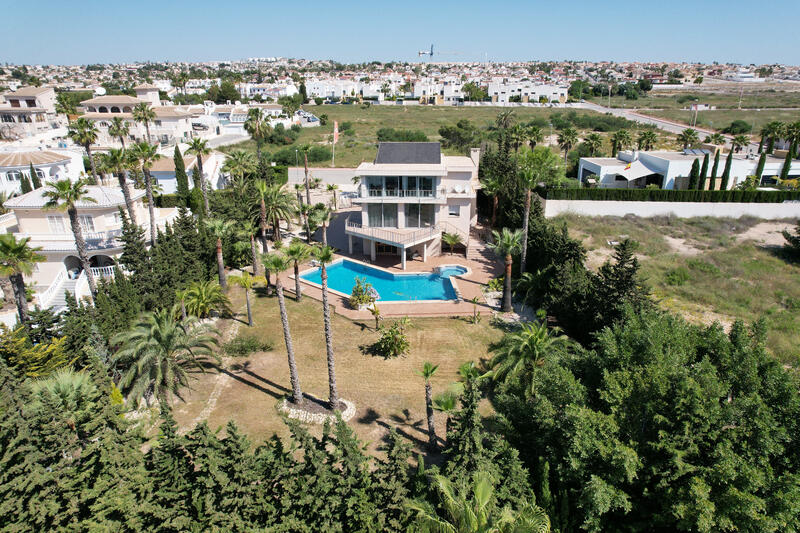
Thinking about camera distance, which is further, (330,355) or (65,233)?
(65,233)

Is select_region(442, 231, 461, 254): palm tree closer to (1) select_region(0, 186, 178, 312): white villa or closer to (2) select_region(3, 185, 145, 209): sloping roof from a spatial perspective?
(1) select_region(0, 186, 178, 312): white villa

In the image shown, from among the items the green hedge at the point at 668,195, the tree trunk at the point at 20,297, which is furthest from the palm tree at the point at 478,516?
the green hedge at the point at 668,195

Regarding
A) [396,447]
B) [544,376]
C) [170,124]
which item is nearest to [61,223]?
[396,447]

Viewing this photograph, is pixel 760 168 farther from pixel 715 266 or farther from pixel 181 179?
pixel 181 179

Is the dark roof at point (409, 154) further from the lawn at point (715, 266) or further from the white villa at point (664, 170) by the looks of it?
the white villa at point (664, 170)

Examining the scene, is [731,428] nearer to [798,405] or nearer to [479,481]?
[798,405]

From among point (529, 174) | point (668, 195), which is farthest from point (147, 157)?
point (668, 195)
